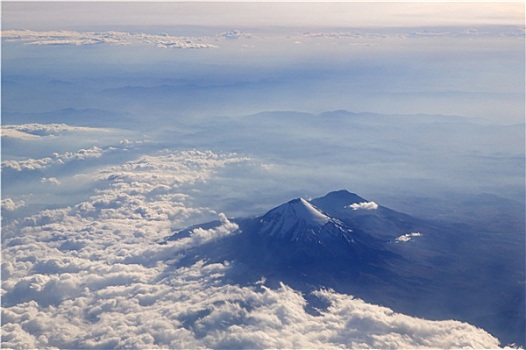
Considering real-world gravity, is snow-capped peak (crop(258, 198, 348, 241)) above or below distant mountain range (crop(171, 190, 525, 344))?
above

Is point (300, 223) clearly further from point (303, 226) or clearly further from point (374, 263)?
point (374, 263)

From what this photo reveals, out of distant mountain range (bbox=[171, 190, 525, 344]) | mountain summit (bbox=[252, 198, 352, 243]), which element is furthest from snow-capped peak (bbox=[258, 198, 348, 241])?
distant mountain range (bbox=[171, 190, 525, 344])

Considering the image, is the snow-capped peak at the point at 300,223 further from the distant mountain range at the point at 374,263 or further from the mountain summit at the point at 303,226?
the distant mountain range at the point at 374,263

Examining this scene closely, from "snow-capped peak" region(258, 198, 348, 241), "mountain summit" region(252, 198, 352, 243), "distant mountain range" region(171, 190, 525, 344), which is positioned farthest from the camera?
"snow-capped peak" region(258, 198, 348, 241)

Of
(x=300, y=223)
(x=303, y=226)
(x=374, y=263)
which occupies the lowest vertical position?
(x=374, y=263)

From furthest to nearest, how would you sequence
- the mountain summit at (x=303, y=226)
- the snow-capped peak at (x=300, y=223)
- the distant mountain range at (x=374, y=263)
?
1. the snow-capped peak at (x=300, y=223)
2. the mountain summit at (x=303, y=226)
3. the distant mountain range at (x=374, y=263)

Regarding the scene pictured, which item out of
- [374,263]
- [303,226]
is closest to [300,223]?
[303,226]

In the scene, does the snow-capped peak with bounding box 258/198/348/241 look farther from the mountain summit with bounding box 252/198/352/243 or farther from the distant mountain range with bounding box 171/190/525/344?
the distant mountain range with bounding box 171/190/525/344

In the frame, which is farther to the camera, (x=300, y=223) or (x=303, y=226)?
(x=300, y=223)

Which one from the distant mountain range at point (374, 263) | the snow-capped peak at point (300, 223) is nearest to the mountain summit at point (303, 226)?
the snow-capped peak at point (300, 223)
